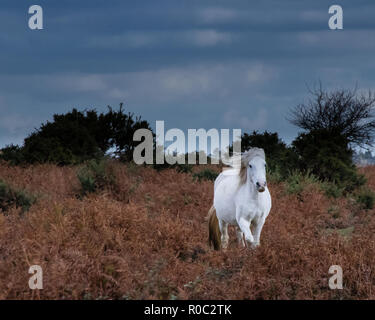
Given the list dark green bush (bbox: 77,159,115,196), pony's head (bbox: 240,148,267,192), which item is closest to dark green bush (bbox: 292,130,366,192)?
dark green bush (bbox: 77,159,115,196)

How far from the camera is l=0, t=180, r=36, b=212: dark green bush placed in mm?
11109

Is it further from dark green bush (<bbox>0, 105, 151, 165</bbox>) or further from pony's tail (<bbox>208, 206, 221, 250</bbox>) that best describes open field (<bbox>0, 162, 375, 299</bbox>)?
dark green bush (<bbox>0, 105, 151, 165</bbox>)

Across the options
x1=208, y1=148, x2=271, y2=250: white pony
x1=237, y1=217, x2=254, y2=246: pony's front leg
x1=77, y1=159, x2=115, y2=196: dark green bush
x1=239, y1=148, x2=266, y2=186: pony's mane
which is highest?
x1=77, y1=159, x2=115, y2=196: dark green bush

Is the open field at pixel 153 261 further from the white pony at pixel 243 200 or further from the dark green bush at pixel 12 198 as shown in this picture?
the dark green bush at pixel 12 198

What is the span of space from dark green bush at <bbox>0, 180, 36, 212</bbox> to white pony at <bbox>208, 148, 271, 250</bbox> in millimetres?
5025

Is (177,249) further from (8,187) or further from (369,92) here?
(369,92)

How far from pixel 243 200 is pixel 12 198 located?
21.5ft

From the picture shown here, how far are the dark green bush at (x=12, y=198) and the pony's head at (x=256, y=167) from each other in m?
6.28

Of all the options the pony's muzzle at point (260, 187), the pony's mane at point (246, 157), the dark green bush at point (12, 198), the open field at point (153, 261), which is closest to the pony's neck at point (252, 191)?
the pony's mane at point (246, 157)

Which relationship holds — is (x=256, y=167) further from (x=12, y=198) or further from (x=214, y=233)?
(x=12, y=198)

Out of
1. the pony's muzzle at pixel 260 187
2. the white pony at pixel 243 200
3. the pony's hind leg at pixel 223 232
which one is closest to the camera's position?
the pony's muzzle at pixel 260 187

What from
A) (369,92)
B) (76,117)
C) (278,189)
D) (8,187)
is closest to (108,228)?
(8,187)

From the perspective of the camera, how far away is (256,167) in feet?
21.4

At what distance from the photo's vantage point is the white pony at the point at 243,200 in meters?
6.60
